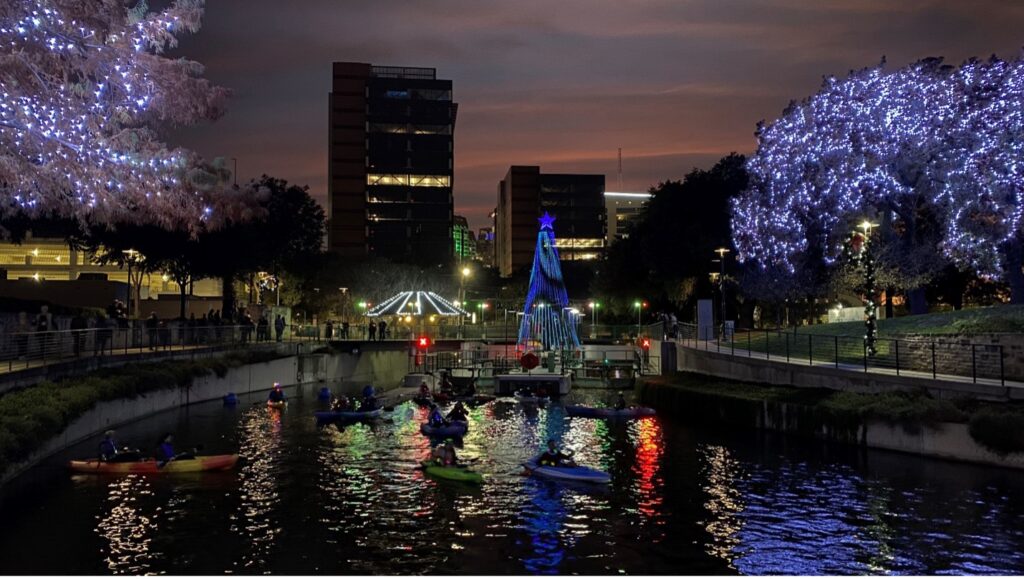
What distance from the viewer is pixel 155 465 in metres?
26.4

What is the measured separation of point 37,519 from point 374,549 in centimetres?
886

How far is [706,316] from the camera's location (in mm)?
66312

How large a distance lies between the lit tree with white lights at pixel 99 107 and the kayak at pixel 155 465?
28.0 feet

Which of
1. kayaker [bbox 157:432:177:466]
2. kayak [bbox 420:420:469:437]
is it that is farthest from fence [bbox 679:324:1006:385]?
kayaker [bbox 157:432:177:466]

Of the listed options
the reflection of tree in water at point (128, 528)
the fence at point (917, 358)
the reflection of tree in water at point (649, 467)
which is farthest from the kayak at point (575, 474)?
the fence at point (917, 358)

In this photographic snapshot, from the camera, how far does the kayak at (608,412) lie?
136ft

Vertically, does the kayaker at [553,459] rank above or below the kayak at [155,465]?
above

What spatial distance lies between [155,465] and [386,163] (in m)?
135

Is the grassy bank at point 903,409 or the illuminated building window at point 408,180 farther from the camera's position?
the illuminated building window at point 408,180

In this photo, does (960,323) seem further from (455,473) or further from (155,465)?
(155,465)

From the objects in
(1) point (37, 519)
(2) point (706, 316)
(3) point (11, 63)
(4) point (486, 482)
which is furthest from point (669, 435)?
(2) point (706, 316)

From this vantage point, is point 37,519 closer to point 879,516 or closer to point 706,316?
point 879,516

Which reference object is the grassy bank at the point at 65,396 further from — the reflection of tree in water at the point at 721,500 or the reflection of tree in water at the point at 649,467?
the reflection of tree in water at the point at 721,500

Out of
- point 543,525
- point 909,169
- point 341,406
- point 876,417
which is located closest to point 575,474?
point 543,525
